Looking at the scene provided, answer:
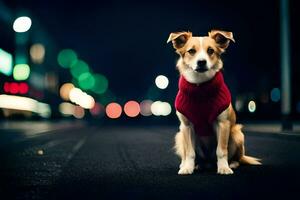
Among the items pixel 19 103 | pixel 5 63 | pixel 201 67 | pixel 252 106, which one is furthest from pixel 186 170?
pixel 19 103

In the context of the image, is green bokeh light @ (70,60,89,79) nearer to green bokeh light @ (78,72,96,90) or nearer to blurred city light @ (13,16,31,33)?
green bokeh light @ (78,72,96,90)

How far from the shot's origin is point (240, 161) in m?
7.71

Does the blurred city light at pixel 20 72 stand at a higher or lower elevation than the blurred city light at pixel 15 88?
higher

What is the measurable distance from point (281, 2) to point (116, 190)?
14233 millimetres

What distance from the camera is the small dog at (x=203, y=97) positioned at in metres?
6.59

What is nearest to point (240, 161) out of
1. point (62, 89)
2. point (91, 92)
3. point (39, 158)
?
point (39, 158)

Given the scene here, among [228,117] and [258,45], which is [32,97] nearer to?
[258,45]

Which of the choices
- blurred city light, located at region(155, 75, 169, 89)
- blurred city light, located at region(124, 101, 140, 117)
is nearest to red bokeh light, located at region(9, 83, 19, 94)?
blurred city light, located at region(155, 75, 169, 89)

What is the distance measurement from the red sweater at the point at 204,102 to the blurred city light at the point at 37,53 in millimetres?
78703

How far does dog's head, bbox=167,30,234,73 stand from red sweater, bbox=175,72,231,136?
0.23 metres

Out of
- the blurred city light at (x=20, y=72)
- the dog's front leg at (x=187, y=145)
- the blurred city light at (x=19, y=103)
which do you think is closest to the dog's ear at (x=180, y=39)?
the dog's front leg at (x=187, y=145)

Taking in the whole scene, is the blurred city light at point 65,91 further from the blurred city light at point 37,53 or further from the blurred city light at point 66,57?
the blurred city light at point 37,53

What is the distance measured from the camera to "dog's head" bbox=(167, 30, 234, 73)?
652 cm

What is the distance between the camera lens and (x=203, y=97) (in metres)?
6.69
